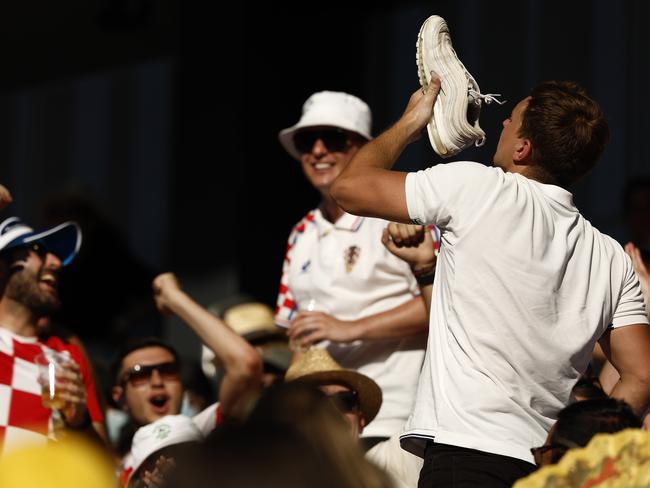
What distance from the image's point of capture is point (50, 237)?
15.6 feet

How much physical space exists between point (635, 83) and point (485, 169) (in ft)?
11.5

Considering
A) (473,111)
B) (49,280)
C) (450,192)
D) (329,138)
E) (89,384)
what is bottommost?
(89,384)

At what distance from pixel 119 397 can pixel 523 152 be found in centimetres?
229

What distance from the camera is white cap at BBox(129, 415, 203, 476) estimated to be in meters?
4.10

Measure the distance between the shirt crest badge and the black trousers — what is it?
150cm

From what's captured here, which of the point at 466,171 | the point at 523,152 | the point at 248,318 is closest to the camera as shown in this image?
the point at 466,171

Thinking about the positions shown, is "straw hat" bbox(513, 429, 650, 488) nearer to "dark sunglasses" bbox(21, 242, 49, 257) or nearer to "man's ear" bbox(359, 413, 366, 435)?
"man's ear" bbox(359, 413, 366, 435)

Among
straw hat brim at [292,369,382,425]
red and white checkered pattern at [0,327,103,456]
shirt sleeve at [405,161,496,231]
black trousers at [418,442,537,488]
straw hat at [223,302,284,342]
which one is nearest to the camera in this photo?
black trousers at [418,442,537,488]

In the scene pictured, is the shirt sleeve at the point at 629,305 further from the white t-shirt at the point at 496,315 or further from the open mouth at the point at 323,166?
the open mouth at the point at 323,166

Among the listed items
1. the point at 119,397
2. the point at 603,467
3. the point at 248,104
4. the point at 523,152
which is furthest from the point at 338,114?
the point at 248,104

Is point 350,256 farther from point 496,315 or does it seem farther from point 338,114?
point 496,315

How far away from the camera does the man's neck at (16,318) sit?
4566mm

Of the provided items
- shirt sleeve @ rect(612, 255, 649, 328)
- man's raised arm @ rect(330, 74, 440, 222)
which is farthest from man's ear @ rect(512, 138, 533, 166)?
shirt sleeve @ rect(612, 255, 649, 328)

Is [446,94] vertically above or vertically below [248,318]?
above
